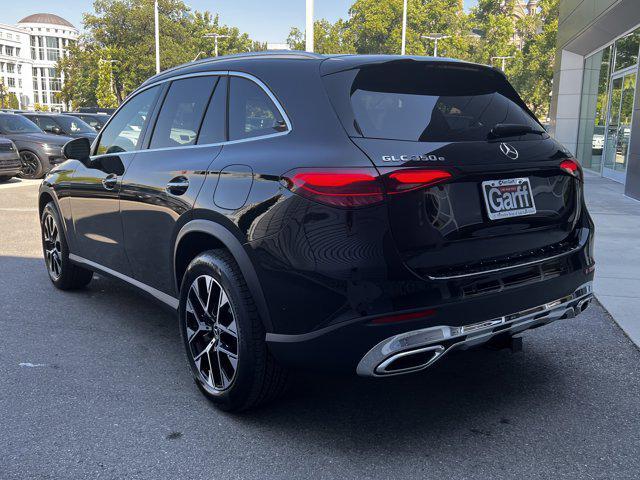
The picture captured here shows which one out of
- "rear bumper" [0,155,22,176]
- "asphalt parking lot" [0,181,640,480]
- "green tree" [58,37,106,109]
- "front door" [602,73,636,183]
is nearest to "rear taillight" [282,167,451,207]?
"asphalt parking lot" [0,181,640,480]

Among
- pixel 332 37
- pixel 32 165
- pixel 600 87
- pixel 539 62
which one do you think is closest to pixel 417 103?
pixel 32 165

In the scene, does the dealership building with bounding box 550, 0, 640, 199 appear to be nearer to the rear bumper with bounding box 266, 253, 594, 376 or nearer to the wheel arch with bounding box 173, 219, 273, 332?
the rear bumper with bounding box 266, 253, 594, 376

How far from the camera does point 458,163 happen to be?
8.92ft

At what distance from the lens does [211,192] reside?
10.3 ft

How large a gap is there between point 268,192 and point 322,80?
59cm

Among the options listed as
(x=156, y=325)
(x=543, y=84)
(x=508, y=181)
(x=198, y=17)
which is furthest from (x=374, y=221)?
(x=198, y=17)

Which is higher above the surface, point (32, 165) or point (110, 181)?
point (110, 181)

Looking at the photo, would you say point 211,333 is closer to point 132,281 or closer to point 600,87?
point 132,281

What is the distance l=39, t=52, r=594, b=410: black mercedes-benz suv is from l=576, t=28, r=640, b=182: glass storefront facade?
40.5 feet

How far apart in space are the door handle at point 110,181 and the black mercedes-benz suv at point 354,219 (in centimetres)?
52

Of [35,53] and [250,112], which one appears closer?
[250,112]

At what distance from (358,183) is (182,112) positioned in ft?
5.46

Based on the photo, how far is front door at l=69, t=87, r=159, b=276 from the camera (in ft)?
13.7

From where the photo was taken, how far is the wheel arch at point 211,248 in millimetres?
2818
